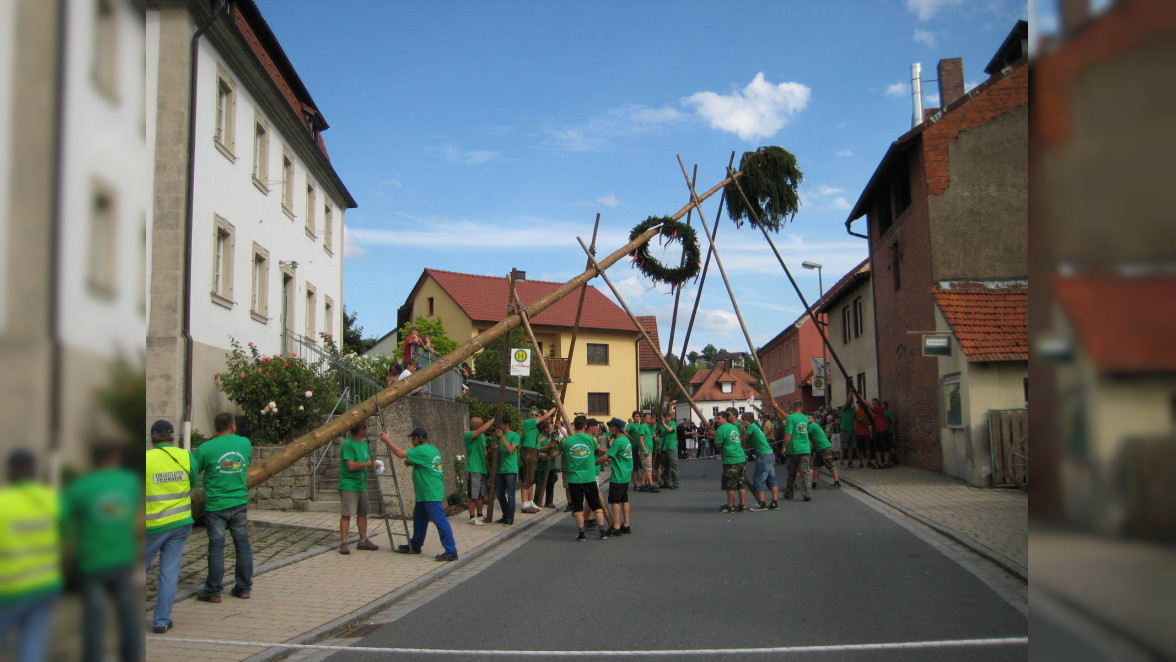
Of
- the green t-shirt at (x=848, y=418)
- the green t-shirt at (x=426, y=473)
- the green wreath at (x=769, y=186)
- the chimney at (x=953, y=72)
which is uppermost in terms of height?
the green wreath at (x=769, y=186)

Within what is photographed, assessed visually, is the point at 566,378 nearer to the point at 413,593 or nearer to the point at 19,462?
the point at 413,593

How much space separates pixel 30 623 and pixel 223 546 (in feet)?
29.4

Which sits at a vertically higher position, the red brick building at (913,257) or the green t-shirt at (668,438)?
the red brick building at (913,257)

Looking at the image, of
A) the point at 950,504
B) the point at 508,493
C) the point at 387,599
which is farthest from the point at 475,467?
the point at 950,504

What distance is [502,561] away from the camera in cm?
1141

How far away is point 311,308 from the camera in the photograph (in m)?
25.3

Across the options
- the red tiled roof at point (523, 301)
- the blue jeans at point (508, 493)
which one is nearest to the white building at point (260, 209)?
the blue jeans at point (508, 493)

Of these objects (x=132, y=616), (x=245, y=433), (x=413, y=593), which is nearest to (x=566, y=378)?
(x=245, y=433)

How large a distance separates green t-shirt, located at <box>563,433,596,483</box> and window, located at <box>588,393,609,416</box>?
3784 cm

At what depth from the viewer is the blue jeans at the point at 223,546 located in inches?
338

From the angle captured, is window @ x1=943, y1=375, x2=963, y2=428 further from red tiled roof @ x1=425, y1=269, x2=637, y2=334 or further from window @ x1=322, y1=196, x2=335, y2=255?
red tiled roof @ x1=425, y1=269, x2=637, y2=334

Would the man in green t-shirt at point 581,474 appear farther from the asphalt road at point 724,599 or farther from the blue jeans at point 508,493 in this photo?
the blue jeans at point 508,493

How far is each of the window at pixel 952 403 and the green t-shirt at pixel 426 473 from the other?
12.0m

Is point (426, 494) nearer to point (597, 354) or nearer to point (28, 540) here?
point (28, 540)
